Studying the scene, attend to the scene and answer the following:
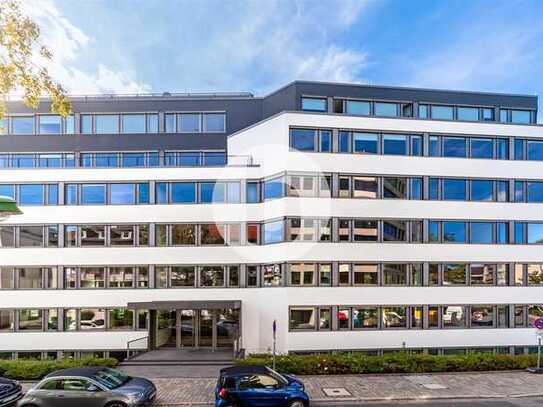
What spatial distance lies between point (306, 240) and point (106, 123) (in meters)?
16.1

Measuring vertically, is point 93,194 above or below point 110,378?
above

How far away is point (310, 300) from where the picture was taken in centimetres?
2027

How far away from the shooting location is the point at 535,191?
74.3ft

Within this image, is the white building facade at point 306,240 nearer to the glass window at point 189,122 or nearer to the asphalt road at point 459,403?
the glass window at point 189,122

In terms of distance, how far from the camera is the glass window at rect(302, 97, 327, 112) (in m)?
22.4

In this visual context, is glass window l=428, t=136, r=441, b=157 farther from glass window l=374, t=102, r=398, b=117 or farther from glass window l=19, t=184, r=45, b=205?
glass window l=19, t=184, r=45, b=205

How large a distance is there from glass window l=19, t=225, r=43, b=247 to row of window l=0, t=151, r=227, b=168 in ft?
15.1

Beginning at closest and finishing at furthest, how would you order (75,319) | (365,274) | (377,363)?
(377,363), (365,274), (75,319)

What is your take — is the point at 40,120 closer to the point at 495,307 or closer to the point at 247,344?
the point at 247,344

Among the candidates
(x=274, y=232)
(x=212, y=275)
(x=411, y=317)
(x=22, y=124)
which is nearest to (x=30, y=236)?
(x=22, y=124)

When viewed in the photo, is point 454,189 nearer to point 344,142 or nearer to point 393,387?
point 344,142

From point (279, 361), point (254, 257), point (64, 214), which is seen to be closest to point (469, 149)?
point (254, 257)

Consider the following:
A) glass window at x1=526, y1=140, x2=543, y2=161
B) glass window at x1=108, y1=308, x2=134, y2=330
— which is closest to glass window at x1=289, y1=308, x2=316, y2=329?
glass window at x1=108, y1=308, x2=134, y2=330

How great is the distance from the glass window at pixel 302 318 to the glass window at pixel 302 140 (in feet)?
29.3
